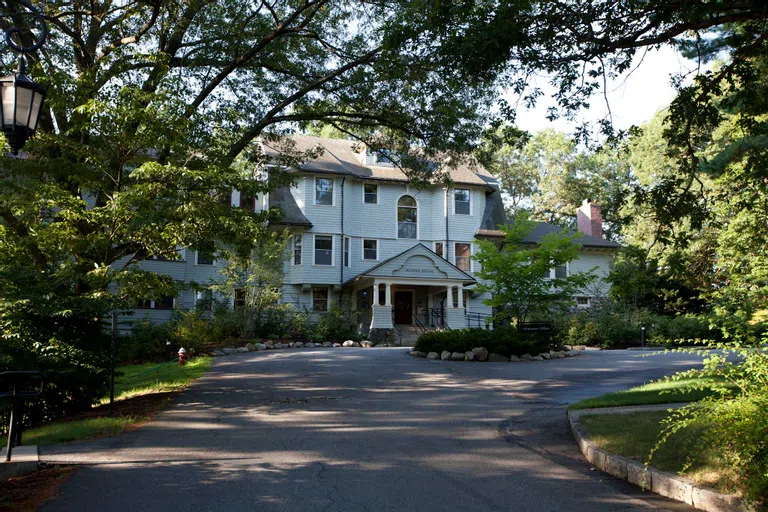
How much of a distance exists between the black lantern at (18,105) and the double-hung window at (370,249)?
86.7ft

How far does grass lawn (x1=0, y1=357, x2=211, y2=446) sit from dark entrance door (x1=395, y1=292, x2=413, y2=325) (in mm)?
17425

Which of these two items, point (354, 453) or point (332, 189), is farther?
point (332, 189)

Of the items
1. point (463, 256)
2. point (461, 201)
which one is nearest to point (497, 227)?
point (461, 201)

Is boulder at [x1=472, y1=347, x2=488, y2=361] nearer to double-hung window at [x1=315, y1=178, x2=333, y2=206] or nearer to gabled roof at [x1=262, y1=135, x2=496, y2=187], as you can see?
gabled roof at [x1=262, y1=135, x2=496, y2=187]

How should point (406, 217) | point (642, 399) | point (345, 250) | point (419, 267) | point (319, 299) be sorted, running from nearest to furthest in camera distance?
point (642, 399), point (419, 267), point (319, 299), point (345, 250), point (406, 217)

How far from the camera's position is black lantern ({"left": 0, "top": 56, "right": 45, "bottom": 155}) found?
21.8ft

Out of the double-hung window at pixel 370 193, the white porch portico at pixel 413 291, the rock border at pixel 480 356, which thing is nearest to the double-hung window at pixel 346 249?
the white porch portico at pixel 413 291

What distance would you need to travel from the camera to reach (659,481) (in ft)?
18.7

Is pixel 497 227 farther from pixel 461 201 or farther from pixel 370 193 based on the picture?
pixel 370 193

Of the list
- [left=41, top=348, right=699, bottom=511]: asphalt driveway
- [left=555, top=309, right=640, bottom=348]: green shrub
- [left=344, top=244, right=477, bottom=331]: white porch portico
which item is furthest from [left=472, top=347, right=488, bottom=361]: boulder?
[left=344, top=244, right=477, bottom=331]: white porch portico

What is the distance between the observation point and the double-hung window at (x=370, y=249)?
3306 centimetres

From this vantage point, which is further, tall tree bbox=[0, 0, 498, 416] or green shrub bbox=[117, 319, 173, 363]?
green shrub bbox=[117, 319, 173, 363]

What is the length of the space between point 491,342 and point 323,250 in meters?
14.7

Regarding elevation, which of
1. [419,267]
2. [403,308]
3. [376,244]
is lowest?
[403,308]
